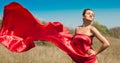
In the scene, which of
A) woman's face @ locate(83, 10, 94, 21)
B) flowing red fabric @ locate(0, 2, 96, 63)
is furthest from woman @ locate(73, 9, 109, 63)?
flowing red fabric @ locate(0, 2, 96, 63)

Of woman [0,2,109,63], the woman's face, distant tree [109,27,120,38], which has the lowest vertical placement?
distant tree [109,27,120,38]

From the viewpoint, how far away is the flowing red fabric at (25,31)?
371 inches

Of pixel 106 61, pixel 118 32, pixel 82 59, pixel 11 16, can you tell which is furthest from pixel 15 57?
pixel 118 32

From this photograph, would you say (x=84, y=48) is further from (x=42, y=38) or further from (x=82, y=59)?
(x=42, y=38)

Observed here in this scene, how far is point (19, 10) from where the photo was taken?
9578 mm

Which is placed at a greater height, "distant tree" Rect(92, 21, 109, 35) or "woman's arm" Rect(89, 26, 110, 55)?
"woman's arm" Rect(89, 26, 110, 55)

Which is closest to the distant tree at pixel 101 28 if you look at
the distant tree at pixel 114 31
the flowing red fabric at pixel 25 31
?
the distant tree at pixel 114 31

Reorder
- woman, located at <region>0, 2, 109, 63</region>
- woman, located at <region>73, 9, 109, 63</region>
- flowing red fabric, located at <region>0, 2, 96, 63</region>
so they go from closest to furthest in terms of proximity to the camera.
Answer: woman, located at <region>73, 9, 109, 63</region>, woman, located at <region>0, 2, 109, 63</region>, flowing red fabric, located at <region>0, 2, 96, 63</region>

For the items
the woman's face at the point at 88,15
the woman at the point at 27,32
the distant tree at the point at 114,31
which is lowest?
the distant tree at the point at 114,31

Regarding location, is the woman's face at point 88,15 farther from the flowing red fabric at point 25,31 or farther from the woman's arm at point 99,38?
the flowing red fabric at point 25,31

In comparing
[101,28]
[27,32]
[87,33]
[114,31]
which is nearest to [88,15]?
[87,33]

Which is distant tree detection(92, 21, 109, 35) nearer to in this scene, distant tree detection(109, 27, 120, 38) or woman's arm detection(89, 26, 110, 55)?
distant tree detection(109, 27, 120, 38)

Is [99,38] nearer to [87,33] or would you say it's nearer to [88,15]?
[87,33]

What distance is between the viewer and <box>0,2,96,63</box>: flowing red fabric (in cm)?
941
